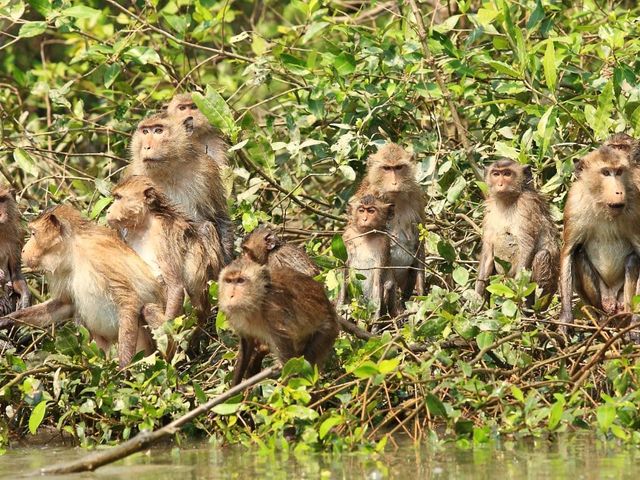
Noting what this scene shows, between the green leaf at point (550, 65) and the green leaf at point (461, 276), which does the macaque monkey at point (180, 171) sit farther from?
the green leaf at point (550, 65)

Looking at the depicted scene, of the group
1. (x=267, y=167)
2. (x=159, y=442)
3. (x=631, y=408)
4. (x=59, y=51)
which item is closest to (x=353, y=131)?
(x=267, y=167)

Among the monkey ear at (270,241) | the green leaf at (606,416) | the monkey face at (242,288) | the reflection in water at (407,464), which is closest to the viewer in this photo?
the reflection in water at (407,464)

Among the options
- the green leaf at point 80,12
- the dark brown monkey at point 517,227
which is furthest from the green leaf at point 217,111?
the dark brown monkey at point 517,227

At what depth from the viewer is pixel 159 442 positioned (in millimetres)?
8469

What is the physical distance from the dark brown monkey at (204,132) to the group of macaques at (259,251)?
473 mm

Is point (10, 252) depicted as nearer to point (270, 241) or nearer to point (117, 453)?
point (270, 241)

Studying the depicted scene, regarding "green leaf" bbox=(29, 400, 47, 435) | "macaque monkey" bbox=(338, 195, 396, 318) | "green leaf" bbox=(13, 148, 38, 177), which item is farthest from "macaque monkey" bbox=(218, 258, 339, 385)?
"green leaf" bbox=(13, 148, 38, 177)

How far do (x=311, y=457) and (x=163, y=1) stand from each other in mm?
8654

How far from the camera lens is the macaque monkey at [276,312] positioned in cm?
816

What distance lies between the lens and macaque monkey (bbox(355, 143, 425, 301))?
10.7m

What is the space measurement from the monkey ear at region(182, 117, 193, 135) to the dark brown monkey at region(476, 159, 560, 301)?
2615 millimetres

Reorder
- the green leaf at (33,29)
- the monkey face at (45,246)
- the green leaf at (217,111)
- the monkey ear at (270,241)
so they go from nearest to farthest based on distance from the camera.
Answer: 1. the monkey face at (45,246)
2. the monkey ear at (270,241)
3. the green leaf at (217,111)
4. the green leaf at (33,29)

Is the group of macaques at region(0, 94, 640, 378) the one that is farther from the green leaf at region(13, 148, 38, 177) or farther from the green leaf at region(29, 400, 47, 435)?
the green leaf at region(29, 400, 47, 435)

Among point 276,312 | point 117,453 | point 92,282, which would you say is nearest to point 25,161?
point 92,282
